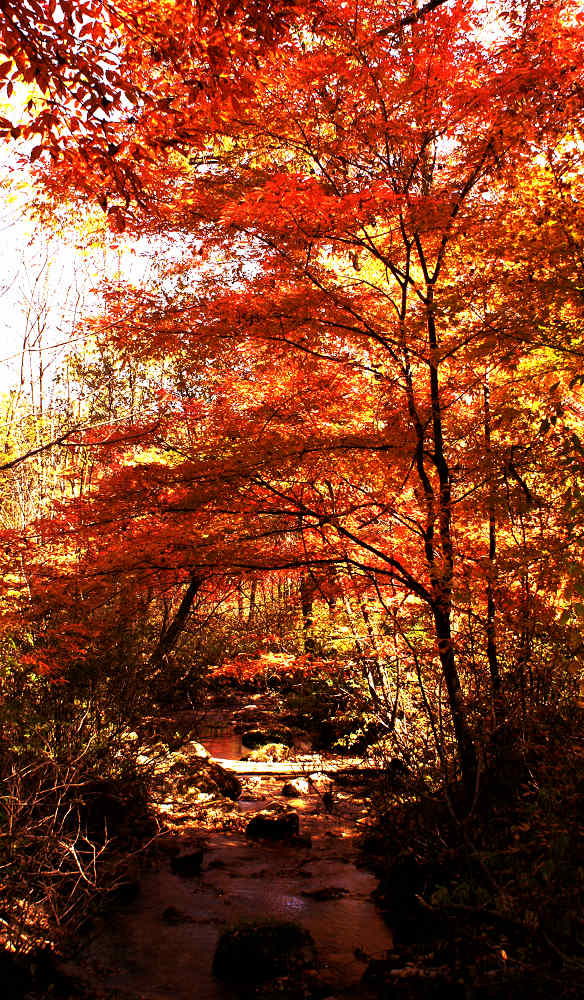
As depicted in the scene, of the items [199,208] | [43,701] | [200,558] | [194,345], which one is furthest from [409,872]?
[199,208]

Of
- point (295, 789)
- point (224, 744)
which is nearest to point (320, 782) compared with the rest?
point (295, 789)

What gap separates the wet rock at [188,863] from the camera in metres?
7.64

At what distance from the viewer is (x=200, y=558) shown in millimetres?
5910

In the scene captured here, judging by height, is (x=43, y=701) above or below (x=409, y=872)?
above

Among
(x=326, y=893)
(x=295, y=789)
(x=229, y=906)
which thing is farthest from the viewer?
(x=295, y=789)

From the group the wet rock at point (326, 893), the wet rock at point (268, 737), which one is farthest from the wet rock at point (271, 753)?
the wet rock at point (326, 893)

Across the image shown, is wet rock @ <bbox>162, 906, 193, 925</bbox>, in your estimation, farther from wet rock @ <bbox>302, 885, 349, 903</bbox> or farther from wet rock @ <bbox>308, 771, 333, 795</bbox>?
wet rock @ <bbox>308, 771, 333, 795</bbox>

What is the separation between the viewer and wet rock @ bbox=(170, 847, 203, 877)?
7645mm

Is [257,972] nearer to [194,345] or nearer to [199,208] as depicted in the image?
[194,345]

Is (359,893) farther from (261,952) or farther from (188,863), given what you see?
(188,863)

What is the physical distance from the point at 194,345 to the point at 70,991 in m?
5.34

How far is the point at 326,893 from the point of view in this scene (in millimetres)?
7051

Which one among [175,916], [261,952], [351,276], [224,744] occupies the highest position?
[351,276]

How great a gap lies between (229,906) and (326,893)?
40.5 inches
